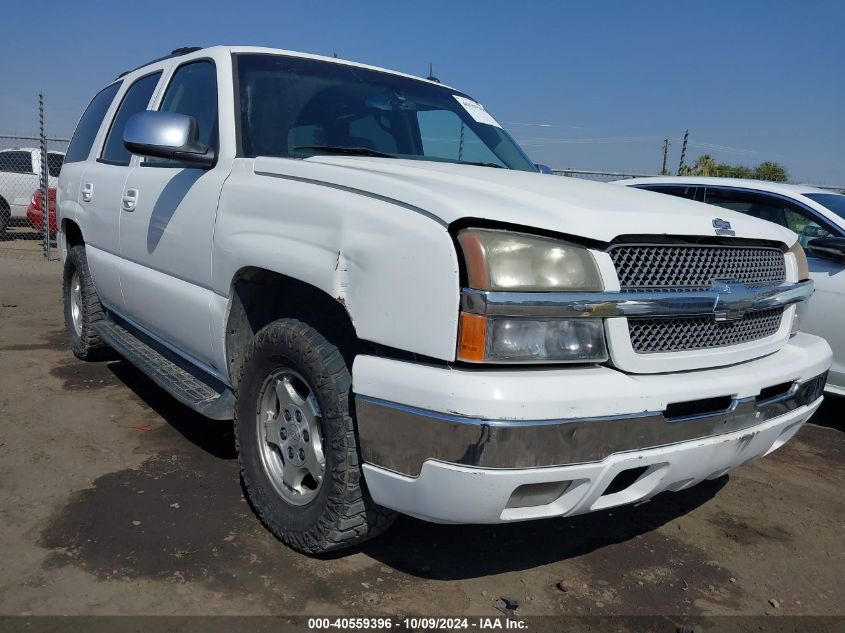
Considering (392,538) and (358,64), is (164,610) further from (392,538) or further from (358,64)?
(358,64)

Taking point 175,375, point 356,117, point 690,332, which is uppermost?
point 356,117

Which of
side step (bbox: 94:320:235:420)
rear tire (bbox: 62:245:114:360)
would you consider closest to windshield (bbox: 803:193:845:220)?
side step (bbox: 94:320:235:420)

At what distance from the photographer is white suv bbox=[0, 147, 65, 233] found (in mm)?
13539

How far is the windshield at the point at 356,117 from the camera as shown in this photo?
10.3 feet

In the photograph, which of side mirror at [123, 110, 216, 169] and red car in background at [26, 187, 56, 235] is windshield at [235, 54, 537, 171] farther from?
red car in background at [26, 187, 56, 235]

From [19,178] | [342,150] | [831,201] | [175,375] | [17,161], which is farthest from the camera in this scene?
[17,161]

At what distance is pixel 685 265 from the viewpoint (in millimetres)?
2318

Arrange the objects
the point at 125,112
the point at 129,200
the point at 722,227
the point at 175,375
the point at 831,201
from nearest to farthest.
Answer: the point at 722,227 < the point at 175,375 < the point at 129,200 < the point at 125,112 < the point at 831,201

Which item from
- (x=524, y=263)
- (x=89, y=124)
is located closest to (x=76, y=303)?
(x=89, y=124)

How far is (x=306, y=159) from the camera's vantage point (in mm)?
2865

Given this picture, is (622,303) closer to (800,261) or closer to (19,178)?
(800,261)

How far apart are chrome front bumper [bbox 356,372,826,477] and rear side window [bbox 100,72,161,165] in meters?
2.87

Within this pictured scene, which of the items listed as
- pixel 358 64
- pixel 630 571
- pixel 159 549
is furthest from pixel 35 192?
pixel 630 571

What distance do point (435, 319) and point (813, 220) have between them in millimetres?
4051
